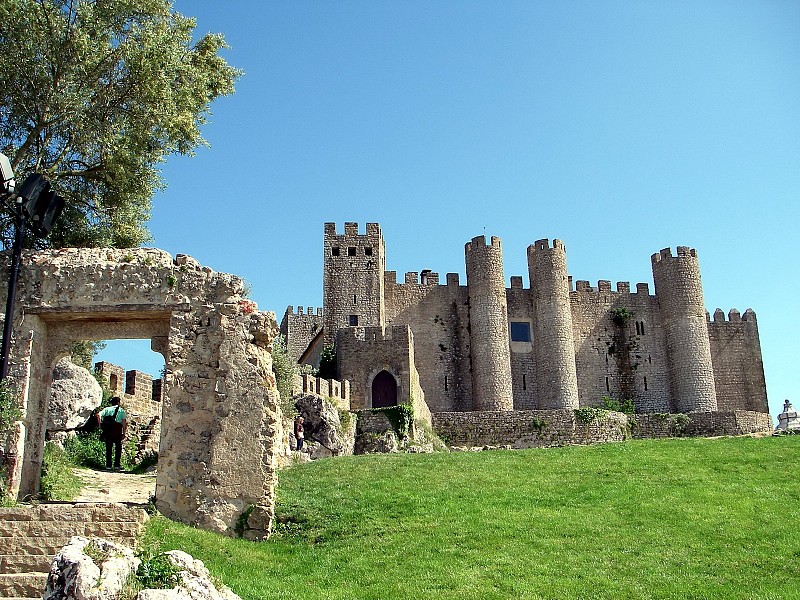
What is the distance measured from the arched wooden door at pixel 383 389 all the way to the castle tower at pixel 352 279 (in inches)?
229

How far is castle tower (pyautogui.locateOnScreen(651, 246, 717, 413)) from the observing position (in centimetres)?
4500

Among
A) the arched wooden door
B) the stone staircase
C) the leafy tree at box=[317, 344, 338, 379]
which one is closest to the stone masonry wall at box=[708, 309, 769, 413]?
the arched wooden door

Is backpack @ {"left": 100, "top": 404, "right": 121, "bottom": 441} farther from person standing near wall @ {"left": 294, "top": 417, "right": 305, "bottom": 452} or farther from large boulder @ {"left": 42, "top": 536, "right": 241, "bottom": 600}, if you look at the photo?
large boulder @ {"left": 42, "top": 536, "right": 241, "bottom": 600}

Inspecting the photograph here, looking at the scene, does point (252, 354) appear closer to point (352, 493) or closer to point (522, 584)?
point (352, 493)

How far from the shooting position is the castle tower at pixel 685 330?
148 feet

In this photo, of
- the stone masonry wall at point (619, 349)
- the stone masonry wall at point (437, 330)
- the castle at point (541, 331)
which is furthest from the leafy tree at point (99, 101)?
the stone masonry wall at point (619, 349)

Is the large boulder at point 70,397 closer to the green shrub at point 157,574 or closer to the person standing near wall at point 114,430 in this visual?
the person standing near wall at point 114,430

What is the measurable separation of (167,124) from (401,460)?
1005 cm

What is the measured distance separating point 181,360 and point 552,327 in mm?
31894

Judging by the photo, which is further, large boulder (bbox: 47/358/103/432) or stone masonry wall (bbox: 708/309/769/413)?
stone masonry wall (bbox: 708/309/769/413)

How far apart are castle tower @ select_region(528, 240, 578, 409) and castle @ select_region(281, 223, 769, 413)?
0.06 metres

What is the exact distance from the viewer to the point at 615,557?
37.7 feet

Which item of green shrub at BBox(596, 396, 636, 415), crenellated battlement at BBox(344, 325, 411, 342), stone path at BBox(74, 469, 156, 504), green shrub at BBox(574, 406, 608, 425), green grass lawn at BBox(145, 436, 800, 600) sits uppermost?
crenellated battlement at BBox(344, 325, 411, 342)

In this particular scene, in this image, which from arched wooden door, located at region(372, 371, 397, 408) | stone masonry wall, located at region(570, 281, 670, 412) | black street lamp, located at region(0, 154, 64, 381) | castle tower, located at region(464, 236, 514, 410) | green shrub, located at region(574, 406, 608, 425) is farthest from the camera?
stone masonry wall, located at region(570, 281, 670, 412)
